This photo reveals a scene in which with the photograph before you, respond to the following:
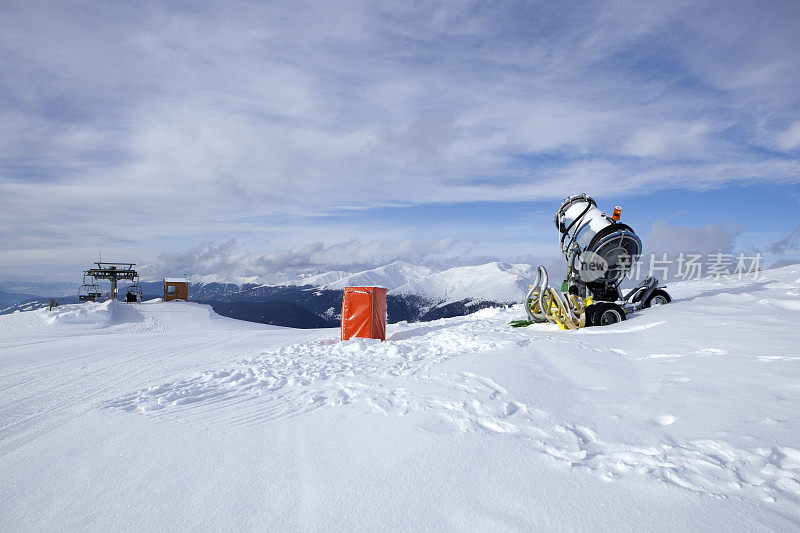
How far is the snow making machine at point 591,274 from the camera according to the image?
1109 cm

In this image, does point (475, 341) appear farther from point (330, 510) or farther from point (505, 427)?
point (330, 510)

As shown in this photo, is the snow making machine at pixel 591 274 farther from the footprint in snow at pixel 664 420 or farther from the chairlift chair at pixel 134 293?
the chairlift chair at pixel 134 293

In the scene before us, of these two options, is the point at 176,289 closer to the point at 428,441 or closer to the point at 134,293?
the point at 134,293

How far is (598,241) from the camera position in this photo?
36.6 ft

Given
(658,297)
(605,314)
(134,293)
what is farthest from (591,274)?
(134,293)

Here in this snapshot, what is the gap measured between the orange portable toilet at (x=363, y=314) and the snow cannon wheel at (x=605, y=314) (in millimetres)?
6135

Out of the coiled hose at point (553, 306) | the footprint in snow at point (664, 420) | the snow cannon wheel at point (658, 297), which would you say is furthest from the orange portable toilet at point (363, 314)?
the snow cannon wheel at point (658, 297)

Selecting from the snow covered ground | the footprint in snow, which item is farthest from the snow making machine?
the footprint in snow

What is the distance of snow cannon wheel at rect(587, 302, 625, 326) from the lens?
10.9 m

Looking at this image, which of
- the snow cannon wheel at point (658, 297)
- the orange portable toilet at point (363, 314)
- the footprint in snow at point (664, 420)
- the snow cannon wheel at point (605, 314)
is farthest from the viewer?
the snow cannon wheel at point (658, 297)

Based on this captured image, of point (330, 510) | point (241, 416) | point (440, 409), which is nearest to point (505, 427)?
point (440, 409)

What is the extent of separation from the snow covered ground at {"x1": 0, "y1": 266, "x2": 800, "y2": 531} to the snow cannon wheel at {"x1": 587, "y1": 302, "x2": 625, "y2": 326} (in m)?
3.02

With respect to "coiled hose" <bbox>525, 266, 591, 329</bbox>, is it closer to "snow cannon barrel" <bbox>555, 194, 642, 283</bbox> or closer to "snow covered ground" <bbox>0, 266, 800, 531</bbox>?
"snow cannon barrel" <bbox>555, 194, 642, 283</bbox>

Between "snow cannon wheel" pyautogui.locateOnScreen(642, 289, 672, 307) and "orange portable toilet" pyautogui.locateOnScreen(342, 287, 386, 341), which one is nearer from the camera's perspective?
"orange portable toilet" pyautogui.locateOnScreen(342, 287, 386, 341)
